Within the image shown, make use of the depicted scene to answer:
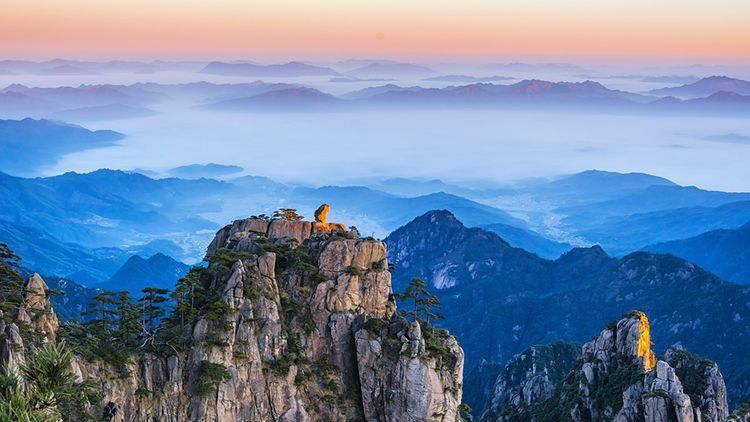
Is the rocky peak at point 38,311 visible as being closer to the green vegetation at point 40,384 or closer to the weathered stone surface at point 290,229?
the weathered stone surface at point 290,229

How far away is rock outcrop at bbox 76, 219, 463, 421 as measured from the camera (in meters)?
55.0

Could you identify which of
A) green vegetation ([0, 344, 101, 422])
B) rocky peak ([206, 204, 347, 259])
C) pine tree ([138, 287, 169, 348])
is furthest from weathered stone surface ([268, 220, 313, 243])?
green vegetation ([0, 344, 101, 422])

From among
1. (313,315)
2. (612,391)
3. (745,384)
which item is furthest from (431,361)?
(745,384)

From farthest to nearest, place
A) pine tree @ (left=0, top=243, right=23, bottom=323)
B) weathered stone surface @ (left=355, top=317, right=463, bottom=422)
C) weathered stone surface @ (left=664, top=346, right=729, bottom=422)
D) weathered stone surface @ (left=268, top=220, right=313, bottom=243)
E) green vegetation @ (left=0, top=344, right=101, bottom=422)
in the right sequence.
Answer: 1. weathered stone surface @ (left=664, top=346, right=729, bottom=422)
2. weathered stone surface @ (left=268, top=220, right=313, bottom=243)
3. weathered stone surface @ (left=355, top=317, right=463, bottom=422)
4. pine tree @ (left=0, top=243, right=23, bottom=323)
5. green vegetation @ (left=0, top=344, right=101, bottom=422)

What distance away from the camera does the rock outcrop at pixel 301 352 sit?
2165 inches

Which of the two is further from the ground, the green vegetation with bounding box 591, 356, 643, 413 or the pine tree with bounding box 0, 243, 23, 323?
the pine tree with bounding box 0, 243, 23, 323

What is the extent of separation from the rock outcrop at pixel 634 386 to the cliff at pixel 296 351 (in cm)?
2465

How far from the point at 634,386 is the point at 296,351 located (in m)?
35.4

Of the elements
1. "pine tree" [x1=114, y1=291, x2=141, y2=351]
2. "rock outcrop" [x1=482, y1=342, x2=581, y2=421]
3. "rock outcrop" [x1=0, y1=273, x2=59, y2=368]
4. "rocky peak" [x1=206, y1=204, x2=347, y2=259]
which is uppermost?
"rocky peak" [x1=206, y1=204, x2=347, y2=259]

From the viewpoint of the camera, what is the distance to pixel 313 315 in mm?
61125

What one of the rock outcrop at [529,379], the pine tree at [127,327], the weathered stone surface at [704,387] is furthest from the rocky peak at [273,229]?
the rock outcrop at [529,379]

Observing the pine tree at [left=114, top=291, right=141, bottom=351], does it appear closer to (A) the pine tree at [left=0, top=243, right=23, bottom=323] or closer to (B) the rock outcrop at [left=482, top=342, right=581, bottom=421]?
(A) the pine tree at [left=0, top=243, right=23, bottom=323]

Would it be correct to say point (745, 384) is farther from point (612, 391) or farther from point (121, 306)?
point (121, 306)

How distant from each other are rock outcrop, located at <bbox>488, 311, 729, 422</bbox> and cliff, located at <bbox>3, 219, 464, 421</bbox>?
24.7 m
